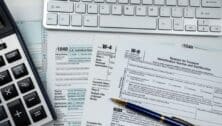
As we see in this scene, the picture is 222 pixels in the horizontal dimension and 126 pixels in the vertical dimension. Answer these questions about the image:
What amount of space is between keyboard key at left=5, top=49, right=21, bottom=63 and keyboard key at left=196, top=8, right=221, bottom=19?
10.7 inches

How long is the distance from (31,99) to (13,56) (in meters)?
0.06

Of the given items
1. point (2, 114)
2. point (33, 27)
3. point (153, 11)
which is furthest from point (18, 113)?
point (153, 11)

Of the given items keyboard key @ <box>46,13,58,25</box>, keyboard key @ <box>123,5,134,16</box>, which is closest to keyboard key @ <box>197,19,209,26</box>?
keyboard key @ <box>123,5,134,16</box>

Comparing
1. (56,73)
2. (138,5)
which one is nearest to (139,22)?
(138,5)

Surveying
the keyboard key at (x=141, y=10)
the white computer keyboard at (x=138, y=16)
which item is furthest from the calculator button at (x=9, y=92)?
the keyboard key at (x=141, y=10)

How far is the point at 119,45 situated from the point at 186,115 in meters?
0.14

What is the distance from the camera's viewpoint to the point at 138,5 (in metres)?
0.51

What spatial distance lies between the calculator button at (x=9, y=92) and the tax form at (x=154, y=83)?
0.35 ft

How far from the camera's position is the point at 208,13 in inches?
20.5

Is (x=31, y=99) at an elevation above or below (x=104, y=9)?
below

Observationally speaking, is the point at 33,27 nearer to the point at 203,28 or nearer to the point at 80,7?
the point at 80,7

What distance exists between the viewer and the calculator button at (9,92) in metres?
0.45

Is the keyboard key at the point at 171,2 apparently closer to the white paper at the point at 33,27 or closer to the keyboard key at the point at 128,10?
the keyboard key at the point at 128,10

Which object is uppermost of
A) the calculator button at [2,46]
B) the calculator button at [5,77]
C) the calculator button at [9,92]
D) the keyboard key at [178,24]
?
the keyboard key at [178,24]
